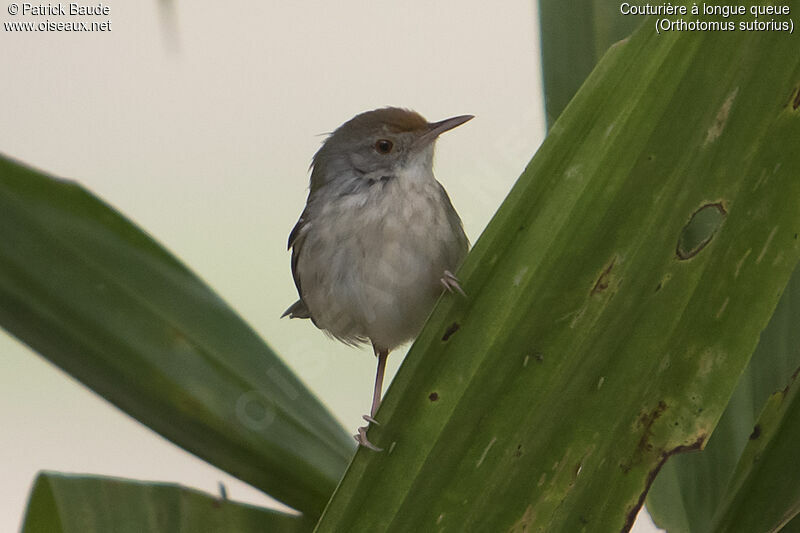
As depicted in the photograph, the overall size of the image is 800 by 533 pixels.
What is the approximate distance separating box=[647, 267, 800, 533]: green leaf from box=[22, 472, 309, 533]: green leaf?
45 centimetres

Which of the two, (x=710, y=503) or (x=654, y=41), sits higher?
(x=654, y=41)

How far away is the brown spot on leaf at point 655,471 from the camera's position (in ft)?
2.09

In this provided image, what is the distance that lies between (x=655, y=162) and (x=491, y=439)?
0.25 m

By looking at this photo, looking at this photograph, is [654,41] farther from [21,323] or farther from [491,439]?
[21,323]

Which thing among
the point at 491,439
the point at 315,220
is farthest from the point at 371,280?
the point at 491,439

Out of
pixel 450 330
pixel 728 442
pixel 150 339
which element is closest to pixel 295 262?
pixel 150 339

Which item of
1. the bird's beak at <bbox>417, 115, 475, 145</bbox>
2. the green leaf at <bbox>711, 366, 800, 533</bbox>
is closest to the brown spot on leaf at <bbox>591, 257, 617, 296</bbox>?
the green leaf at <bbox>711, 366, 800, 533</bbox>

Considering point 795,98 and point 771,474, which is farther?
point 771,474

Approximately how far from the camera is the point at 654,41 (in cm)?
61

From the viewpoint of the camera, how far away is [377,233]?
1.36 m

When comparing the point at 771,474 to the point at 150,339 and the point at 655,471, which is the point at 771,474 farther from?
the point at 150,339

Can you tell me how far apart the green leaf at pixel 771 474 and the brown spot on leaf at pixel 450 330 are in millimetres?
360

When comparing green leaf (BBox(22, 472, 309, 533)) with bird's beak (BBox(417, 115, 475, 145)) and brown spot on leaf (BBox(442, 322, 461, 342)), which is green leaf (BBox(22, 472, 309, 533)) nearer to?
brown spot on leaf (BBox(442, 322, 461, 342))

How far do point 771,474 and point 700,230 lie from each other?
309mm
